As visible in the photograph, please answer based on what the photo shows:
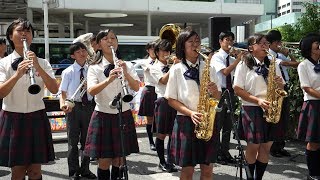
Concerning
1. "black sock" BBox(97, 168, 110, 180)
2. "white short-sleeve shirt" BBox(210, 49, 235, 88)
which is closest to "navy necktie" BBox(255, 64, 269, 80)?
"white short-sleeve shirt" BBox(210, 49, 235, 88)

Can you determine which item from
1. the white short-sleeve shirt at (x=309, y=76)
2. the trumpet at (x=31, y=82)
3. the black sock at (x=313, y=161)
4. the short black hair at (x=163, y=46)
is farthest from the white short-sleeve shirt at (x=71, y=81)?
the black sock at (x=313, y=161)

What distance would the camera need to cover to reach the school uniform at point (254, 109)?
4441mm

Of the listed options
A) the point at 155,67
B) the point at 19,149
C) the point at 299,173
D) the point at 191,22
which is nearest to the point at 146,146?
the point at 155,67

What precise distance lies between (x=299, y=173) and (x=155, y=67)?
2.58m

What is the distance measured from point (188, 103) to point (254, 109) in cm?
115

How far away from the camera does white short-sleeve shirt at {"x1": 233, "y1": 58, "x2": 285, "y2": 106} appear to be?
4.45m

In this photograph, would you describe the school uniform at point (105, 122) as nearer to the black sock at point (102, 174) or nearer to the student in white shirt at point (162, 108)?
the black sock at point (102, 174)

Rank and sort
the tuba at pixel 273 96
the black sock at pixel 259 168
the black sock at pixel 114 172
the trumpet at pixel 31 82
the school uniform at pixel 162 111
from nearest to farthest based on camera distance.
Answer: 1. the trumpet at pixel 31 82
2. the black sock at pixel 114 172
3. the tuba at pixel 273 96
4. the black sock at pixel 259 168
5. the school uniform at pixel 162 111

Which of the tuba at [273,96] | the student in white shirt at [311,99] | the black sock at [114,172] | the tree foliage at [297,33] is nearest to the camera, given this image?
the black sock at [114,172]

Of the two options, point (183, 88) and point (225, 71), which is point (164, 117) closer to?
point (225, 71)

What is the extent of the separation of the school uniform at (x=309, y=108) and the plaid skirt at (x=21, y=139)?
3.06m

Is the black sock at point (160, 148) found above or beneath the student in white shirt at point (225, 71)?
beneath

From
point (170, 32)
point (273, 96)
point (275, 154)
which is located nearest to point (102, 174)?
point (273, 96)

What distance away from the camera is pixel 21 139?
358 cm
